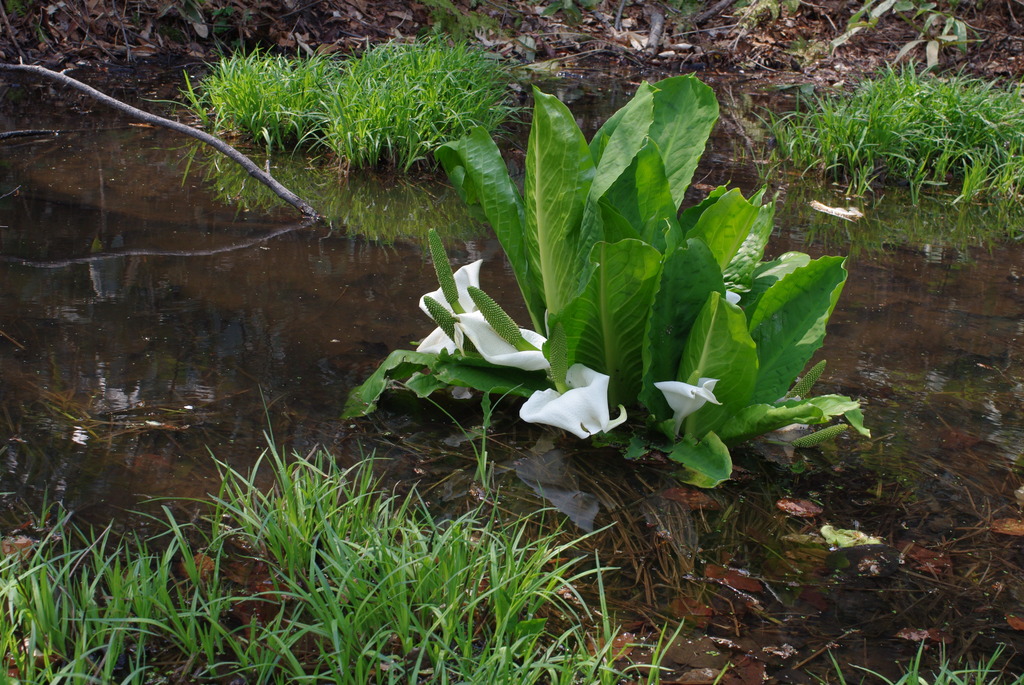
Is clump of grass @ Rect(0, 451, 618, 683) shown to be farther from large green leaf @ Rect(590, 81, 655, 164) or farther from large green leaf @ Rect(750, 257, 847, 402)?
large green leaf @ Rect(590, 81, 655, 164)

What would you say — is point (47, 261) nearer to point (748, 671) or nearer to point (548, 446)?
point (548, 446)

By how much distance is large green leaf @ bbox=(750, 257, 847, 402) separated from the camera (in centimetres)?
230

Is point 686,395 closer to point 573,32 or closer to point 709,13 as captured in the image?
point 573,32

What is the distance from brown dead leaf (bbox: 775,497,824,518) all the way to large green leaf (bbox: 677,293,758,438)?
0.81ft

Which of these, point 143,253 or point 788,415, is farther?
point 143,253

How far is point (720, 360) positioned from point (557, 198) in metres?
0.58

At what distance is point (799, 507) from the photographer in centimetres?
225

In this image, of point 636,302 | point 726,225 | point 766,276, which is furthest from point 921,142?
point 636,302

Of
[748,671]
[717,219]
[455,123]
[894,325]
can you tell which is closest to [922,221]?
[894,325]

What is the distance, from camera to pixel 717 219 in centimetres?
239

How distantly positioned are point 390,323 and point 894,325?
178 centimetres

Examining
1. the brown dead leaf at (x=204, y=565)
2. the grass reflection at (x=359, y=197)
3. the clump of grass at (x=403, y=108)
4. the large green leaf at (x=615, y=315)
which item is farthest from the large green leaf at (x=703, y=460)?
the clump of grass at (x=403, y=108)

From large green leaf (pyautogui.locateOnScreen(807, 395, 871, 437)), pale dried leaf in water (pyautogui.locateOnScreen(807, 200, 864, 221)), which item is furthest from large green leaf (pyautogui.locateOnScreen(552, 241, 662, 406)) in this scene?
pale dried leaf in water (pyautogui.locateOnScreen(807, 200, 864, 221))

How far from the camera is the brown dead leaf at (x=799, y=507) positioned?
223 centimetres
